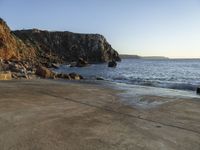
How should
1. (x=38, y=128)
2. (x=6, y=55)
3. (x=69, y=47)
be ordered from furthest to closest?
(x=69, y=47) < (x=6, y=55) < (x=38, y=128)

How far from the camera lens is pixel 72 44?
145250 millimetres

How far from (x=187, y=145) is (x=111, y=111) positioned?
120 inches

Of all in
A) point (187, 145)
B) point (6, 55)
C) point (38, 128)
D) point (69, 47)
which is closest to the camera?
point (187, 145)

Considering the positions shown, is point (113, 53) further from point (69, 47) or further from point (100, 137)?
point (100, 137)

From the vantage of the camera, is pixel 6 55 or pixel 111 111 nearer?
pixel 111 111

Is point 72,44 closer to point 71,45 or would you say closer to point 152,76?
point 71,45

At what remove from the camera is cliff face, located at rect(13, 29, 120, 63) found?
13588 cm

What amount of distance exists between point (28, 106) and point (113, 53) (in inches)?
5595

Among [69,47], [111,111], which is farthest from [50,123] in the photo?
[69,47]

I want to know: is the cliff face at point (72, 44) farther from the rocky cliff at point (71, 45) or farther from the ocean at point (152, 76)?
the ocean at point (152, 76)

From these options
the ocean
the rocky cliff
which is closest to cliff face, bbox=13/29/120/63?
the rocky cliff

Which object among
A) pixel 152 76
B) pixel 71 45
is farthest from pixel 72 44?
pixel 152 76

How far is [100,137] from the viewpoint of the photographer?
17.0 ft

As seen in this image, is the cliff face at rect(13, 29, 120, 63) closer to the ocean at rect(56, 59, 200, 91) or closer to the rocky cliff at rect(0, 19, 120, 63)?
the rocky cliff at rect(0, 19, 120, 63)
